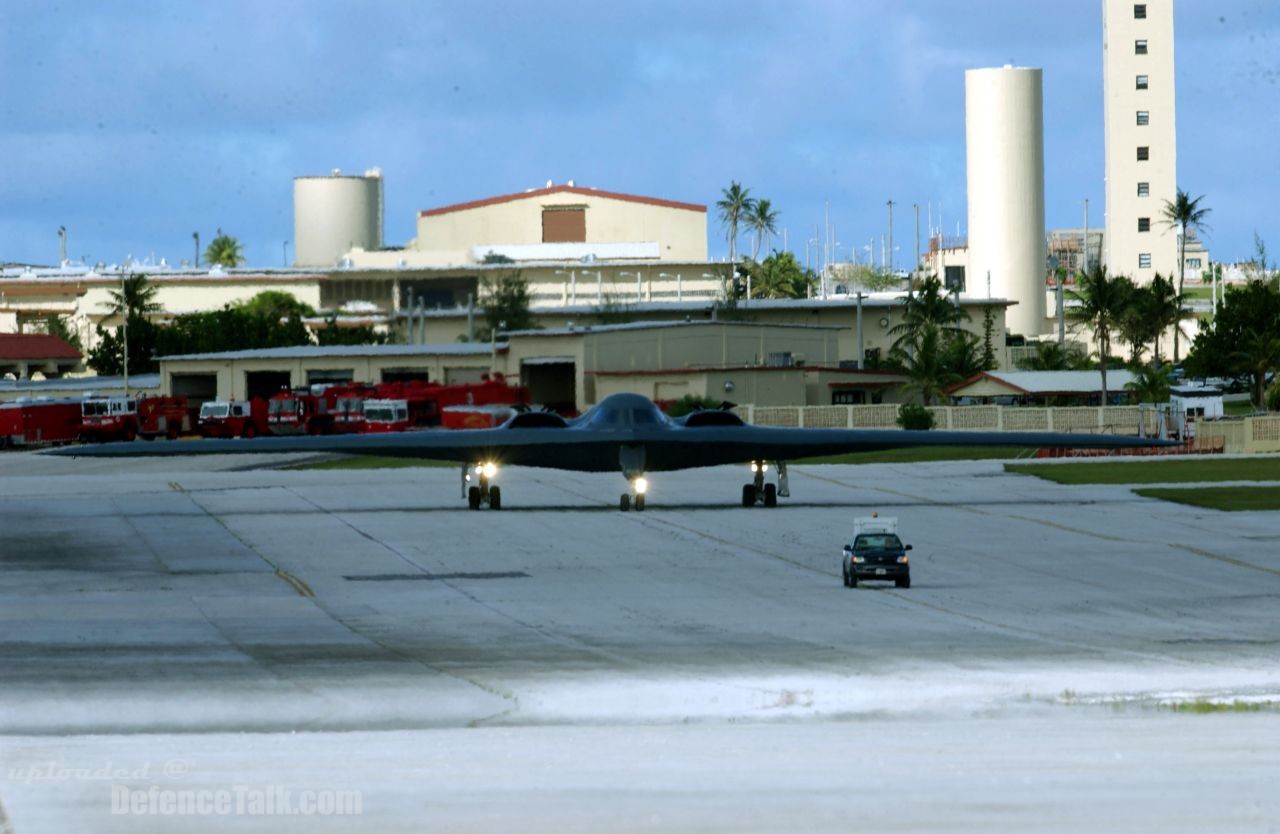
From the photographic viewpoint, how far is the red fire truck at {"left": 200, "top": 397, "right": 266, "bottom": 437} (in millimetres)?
71875

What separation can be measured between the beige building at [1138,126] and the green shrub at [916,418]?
75.9m

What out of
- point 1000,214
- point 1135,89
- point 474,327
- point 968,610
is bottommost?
point 968,610

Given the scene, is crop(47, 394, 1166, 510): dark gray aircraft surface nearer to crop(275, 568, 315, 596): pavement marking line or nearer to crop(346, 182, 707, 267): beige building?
crop(275, 568, 315, 596): pavement marking line

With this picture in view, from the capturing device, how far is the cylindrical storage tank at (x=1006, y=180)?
137875mm

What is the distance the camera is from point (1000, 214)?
13912 centimetres

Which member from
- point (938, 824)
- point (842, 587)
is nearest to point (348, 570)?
point (842, 587)

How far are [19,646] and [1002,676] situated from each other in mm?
9956

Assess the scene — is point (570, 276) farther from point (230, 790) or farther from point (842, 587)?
point (230, 790)

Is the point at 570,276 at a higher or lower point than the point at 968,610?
higher

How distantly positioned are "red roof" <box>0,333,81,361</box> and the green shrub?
239 ft

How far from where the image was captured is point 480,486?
36.1m

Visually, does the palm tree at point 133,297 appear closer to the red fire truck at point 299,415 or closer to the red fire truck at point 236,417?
the red fire truck at point 236,417

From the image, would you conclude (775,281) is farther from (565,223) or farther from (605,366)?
(605,366)

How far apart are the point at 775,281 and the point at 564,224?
74.2 ft
